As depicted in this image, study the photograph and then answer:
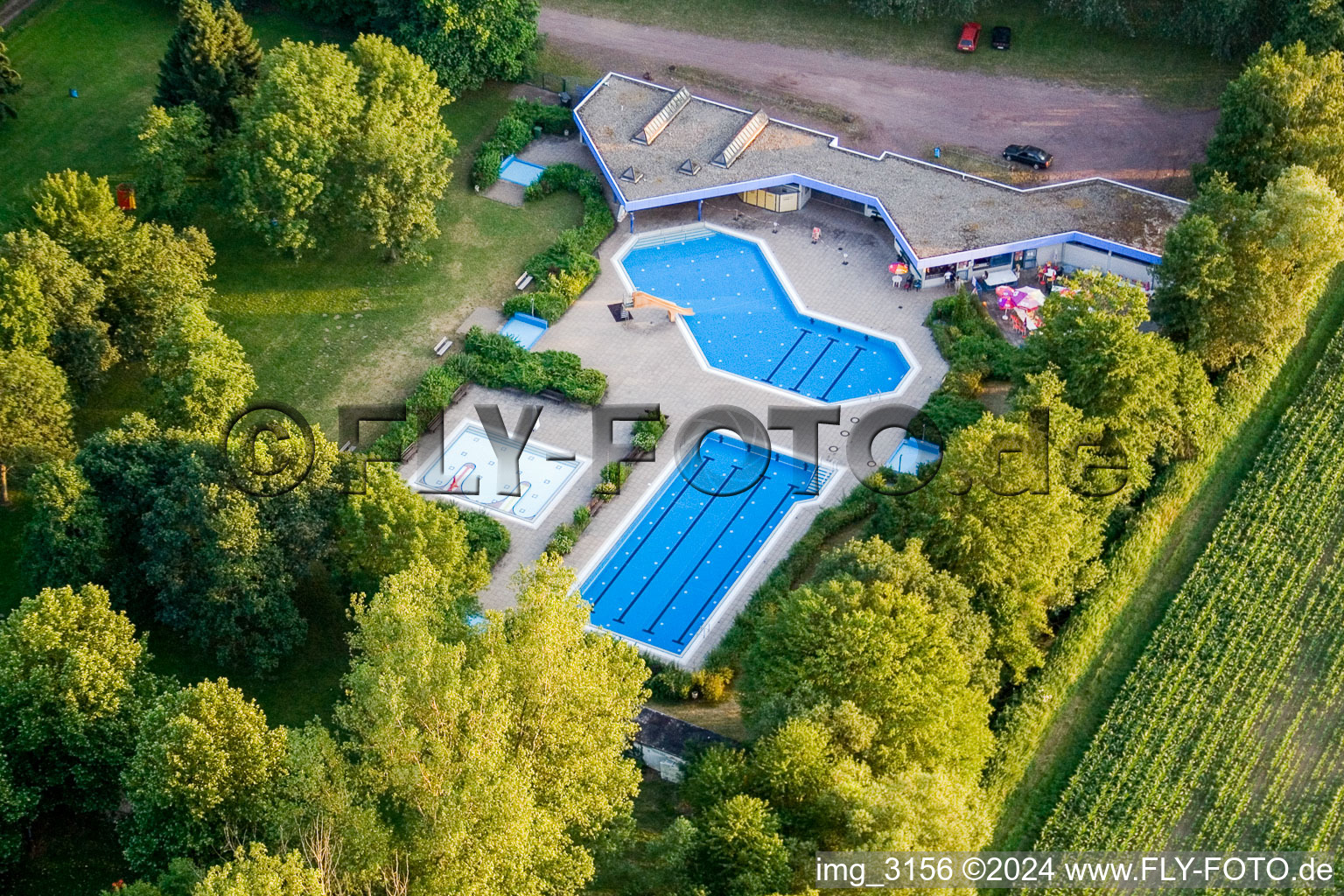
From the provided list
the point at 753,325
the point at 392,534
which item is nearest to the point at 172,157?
the point at 392,534

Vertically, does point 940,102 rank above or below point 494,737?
below

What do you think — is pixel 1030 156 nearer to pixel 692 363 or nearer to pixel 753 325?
pixel 753 325

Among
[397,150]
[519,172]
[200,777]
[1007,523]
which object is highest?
[397,150]

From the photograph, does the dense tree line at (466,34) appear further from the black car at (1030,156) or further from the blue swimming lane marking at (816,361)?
the black car at (1030,156)

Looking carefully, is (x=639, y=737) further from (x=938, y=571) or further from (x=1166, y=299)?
(x=1166, y=299)

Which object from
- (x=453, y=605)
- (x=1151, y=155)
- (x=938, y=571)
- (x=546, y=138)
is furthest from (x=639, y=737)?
(x=1151, y=155)

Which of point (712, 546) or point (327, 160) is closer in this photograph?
point (712, 546)
